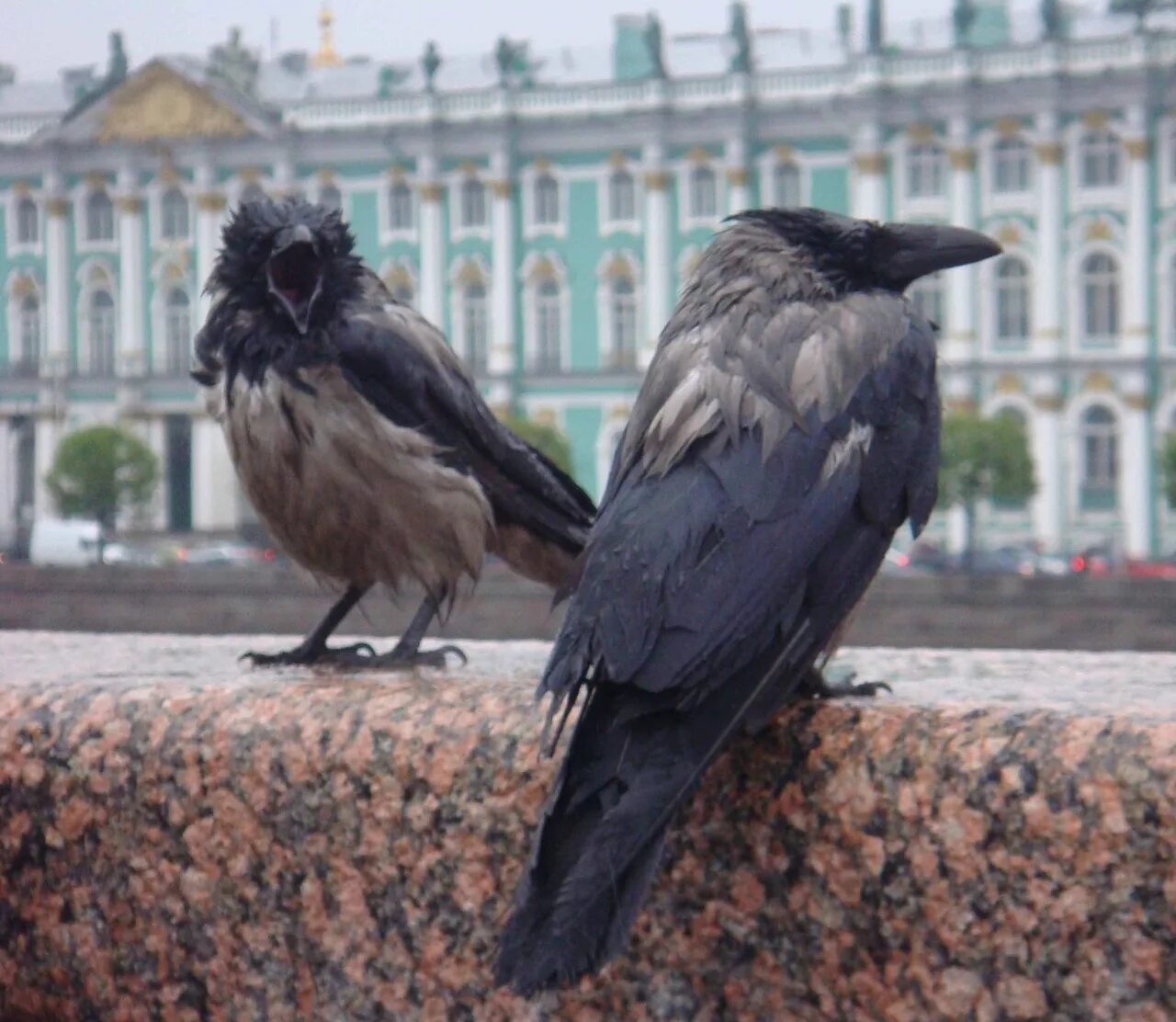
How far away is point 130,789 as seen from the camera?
226 centimetres

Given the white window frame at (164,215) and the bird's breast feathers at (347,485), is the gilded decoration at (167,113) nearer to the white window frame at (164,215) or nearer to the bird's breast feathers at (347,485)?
the white window frame at (164,215)

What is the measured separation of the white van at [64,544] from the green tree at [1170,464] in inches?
698

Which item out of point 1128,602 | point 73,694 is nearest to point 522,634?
point 1128,602

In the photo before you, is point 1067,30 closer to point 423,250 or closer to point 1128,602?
point 423,250

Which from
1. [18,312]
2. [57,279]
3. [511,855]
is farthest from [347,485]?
[18,312]

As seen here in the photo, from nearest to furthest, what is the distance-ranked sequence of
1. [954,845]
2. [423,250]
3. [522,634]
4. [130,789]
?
[954,845] → [130,789] → [522,634] → [423,250]

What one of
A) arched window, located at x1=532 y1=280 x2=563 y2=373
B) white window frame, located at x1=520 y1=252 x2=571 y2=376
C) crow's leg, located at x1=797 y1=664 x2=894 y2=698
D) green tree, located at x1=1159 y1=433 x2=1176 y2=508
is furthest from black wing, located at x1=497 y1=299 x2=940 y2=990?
arched window, located at x1=532 y1=280 x2=563 y2=373

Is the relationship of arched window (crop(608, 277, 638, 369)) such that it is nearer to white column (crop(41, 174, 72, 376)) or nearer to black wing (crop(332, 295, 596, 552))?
white column (crop(41, 174, 72, 376))

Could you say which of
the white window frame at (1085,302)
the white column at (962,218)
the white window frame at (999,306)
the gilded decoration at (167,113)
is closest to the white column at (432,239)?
the gilded decoration at (167,113)

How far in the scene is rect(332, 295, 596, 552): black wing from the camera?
2998 millimetres

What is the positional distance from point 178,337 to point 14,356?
3682 millimetres

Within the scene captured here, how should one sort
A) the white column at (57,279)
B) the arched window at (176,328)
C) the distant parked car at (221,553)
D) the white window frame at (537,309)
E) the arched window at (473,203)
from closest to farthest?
the distant parked car at (221,553)
the white window frame at (537,309)
the arched window at (473,203)
the arched window at (176,328)
the white column at (57,279)

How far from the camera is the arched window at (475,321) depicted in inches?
1572

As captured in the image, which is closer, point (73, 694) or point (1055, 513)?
point (73, 694)
